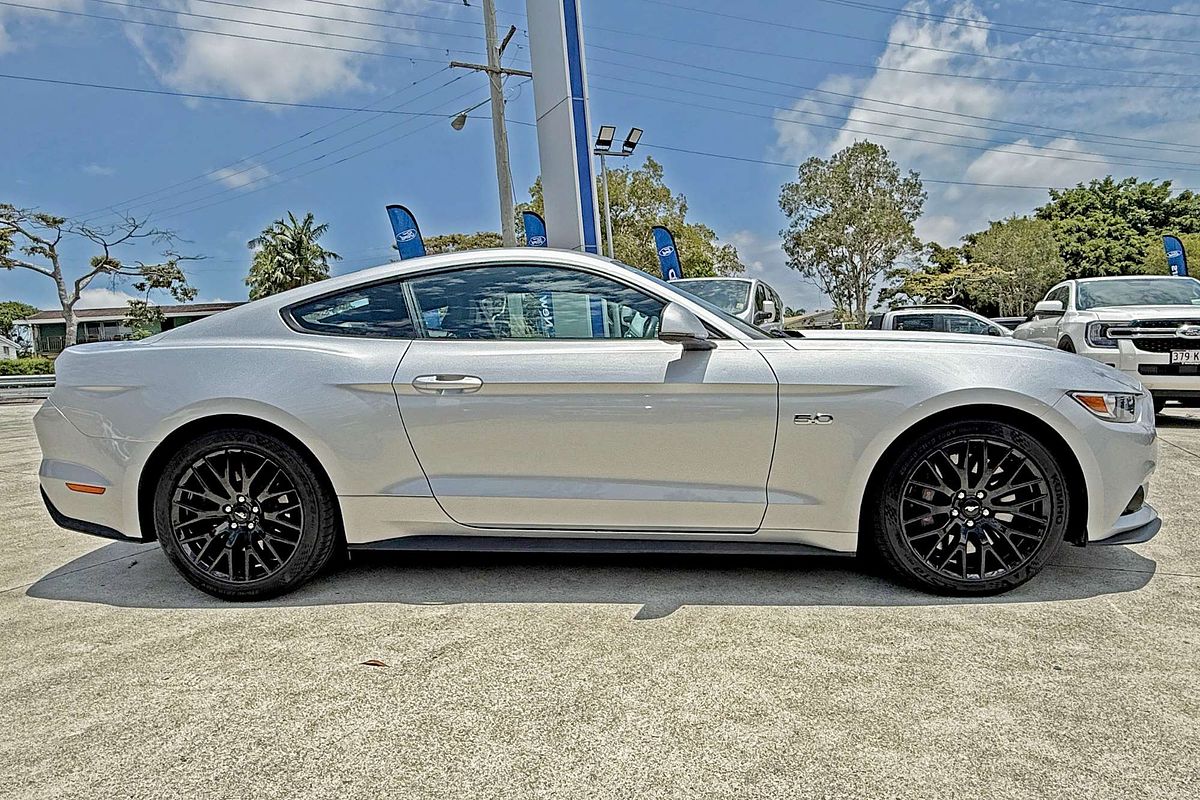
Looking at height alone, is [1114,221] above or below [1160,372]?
above

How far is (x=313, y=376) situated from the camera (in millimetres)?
2842

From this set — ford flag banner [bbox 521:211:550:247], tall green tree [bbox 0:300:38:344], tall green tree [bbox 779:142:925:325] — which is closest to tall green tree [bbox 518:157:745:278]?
tall green tree [bbox 779:142:925:325]

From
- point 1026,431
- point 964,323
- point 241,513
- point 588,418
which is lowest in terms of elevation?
point 241,513

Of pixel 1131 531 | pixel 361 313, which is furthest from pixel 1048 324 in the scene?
pixel 361 313

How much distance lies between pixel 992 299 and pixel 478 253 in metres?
47.1

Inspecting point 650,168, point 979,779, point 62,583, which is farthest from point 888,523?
point 650,168

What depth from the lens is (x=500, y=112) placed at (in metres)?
15.5

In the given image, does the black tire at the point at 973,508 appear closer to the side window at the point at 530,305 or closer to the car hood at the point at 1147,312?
the side window at the point at 530,305

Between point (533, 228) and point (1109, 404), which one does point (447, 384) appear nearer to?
point (1109, 404)

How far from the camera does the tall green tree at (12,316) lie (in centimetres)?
6163

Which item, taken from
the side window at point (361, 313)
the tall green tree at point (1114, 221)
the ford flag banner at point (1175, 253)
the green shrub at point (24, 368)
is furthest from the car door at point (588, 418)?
the tall green tree at point (1114, 221)

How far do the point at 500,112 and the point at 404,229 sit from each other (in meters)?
5.43

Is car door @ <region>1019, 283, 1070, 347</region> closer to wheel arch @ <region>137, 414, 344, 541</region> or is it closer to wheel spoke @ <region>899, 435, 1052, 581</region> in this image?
wheel spoke @ <region>899, 435, 1052, 581</region>

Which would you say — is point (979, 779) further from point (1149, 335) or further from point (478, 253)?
point (1149, 335)
